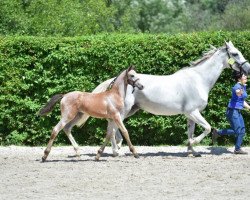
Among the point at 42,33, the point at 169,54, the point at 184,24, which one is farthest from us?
the point at 184,24

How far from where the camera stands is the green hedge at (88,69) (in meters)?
15.4

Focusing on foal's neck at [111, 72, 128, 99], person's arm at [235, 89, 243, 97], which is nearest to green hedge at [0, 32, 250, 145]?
person's arm at [235, 89, 243, 97]

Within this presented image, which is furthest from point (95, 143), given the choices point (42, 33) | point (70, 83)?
point (42, 33)

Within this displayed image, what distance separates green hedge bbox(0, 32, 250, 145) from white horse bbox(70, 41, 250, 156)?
1600mm

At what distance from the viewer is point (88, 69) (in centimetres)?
1557

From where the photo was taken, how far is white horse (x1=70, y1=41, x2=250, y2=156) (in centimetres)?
1346

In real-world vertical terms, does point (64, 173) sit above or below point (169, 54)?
below

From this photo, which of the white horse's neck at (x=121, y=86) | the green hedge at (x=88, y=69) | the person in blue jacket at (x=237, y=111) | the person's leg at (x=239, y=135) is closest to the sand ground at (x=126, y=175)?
the person's leg at (x=239, y=135)

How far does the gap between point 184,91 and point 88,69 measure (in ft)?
9.88

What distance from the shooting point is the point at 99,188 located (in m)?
9.43

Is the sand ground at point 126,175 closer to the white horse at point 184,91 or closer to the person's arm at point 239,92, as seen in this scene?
the white horse at point 184,91

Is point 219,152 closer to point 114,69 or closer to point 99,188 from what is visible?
point 114,69

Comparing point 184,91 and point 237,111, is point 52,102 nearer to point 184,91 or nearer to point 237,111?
point 184,91

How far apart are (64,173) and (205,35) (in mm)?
6181
